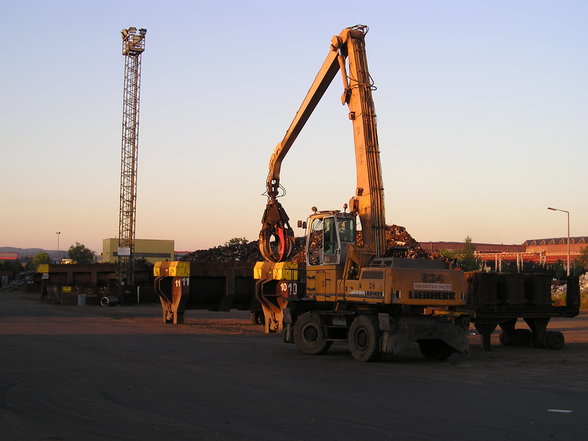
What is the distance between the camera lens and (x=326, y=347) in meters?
20.4

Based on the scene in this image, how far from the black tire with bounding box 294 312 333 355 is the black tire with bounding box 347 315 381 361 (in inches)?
45.7

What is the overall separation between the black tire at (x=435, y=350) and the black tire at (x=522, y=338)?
18.7ft

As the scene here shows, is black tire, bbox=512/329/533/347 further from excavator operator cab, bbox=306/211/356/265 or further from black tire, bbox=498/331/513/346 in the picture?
excavator operator cab, bbox=306/211/356/265

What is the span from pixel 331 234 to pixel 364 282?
191cm

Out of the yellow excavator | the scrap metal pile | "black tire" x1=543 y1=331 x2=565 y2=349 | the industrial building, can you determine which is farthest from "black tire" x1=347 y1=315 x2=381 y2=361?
the industrial building

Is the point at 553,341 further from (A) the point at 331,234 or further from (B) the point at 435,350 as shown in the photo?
(A) the point at 331,234

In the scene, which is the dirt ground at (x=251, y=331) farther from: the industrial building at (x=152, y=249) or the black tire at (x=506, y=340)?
the industrial building at (x=152, y=249)

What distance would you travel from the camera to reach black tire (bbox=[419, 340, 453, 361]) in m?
19.6

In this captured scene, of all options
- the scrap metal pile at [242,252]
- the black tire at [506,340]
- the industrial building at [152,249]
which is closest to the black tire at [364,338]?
the black tire at [506,340]

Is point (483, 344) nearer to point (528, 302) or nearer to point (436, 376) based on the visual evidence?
point (528, 302)

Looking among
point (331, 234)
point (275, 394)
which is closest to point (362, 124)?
point (331, 234)

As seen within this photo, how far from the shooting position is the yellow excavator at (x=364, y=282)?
18.3 m

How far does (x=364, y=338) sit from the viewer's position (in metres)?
18.9

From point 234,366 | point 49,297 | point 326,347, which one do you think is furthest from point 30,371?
point 49,297
